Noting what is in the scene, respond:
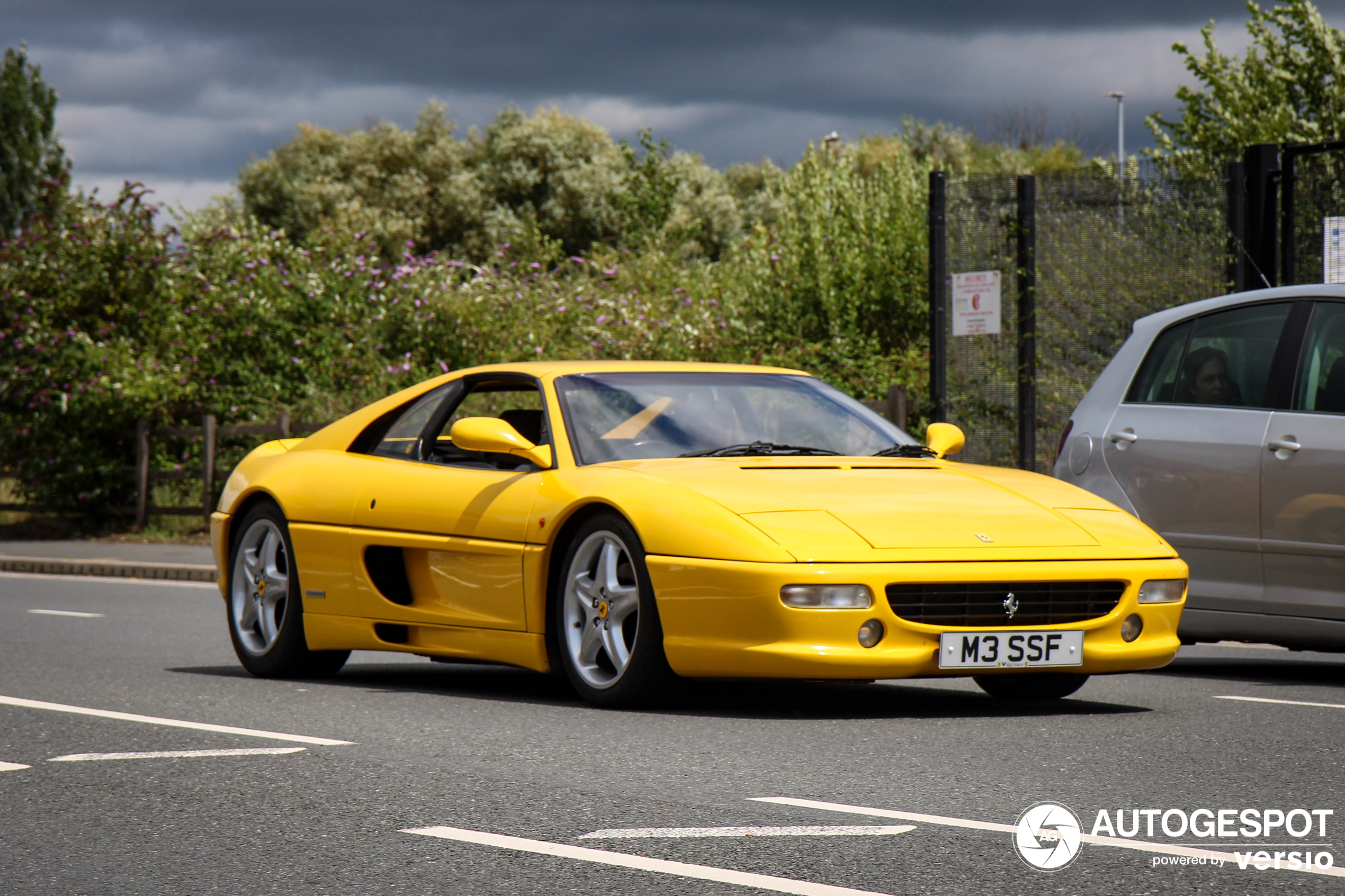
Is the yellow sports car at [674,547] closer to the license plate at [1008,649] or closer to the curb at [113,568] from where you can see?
the license plate at [1008,649]

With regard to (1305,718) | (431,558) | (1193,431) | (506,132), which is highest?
(506,132)

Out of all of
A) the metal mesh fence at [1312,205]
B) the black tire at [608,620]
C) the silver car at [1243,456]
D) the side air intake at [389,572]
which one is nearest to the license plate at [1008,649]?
the black tire at [608,620]

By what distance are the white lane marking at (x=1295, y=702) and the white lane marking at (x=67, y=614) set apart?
319 inches

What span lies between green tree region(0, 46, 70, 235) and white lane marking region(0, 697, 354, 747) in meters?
53.5

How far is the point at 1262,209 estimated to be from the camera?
13.8 metres

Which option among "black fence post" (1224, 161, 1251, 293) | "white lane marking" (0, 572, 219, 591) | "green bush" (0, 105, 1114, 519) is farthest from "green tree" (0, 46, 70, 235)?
"black fence post" (1224, 161, 1251, 293)

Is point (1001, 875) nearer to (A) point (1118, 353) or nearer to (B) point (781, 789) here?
(B) point (781, 789)

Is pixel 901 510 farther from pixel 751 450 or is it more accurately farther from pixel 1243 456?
pixel 1243 456

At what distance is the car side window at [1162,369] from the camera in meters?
8.25

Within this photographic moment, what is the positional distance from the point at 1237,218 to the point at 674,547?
9096mm

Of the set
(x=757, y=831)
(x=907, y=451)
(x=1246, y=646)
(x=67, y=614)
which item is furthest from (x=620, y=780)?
(x=67, y=614)

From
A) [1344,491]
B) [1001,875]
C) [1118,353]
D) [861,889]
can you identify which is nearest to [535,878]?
[861,889]

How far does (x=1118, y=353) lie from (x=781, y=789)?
433 cm

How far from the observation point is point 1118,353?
28.5 feet
